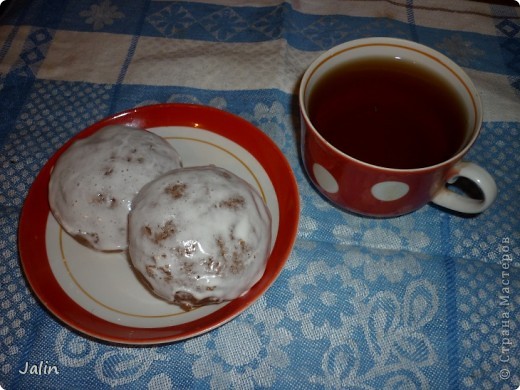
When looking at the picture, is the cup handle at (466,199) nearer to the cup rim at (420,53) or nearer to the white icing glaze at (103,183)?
the cup rim at (420,53)

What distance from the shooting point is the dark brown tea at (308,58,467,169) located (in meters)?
0.62

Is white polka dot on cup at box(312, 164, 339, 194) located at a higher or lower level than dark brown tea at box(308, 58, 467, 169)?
lower

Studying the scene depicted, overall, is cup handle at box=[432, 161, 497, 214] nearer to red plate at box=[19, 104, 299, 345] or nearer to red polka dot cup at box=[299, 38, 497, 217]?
red polka dot cup at box=[299, 38, 497, 217]

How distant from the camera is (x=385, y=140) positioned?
25.3 inches

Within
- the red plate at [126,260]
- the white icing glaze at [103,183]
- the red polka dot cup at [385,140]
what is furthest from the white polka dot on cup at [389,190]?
the white icing glaze at [103,183]

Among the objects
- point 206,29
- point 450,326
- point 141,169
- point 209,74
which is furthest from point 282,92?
point 450,326

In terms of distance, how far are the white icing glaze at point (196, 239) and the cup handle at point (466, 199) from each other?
267 millimetres

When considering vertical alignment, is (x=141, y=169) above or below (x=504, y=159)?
above

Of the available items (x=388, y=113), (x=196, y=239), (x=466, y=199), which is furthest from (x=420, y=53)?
(x=196, y=239)

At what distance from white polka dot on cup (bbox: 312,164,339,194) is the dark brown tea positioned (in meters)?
0.04

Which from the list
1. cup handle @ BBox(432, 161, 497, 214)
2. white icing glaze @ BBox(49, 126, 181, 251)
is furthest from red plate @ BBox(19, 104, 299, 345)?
cup handle @ BBox(432, 161, 497, 214)

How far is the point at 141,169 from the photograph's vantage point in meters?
0.59

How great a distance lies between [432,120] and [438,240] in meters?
0.19

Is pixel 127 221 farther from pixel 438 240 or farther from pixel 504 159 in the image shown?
pixel 504 159
